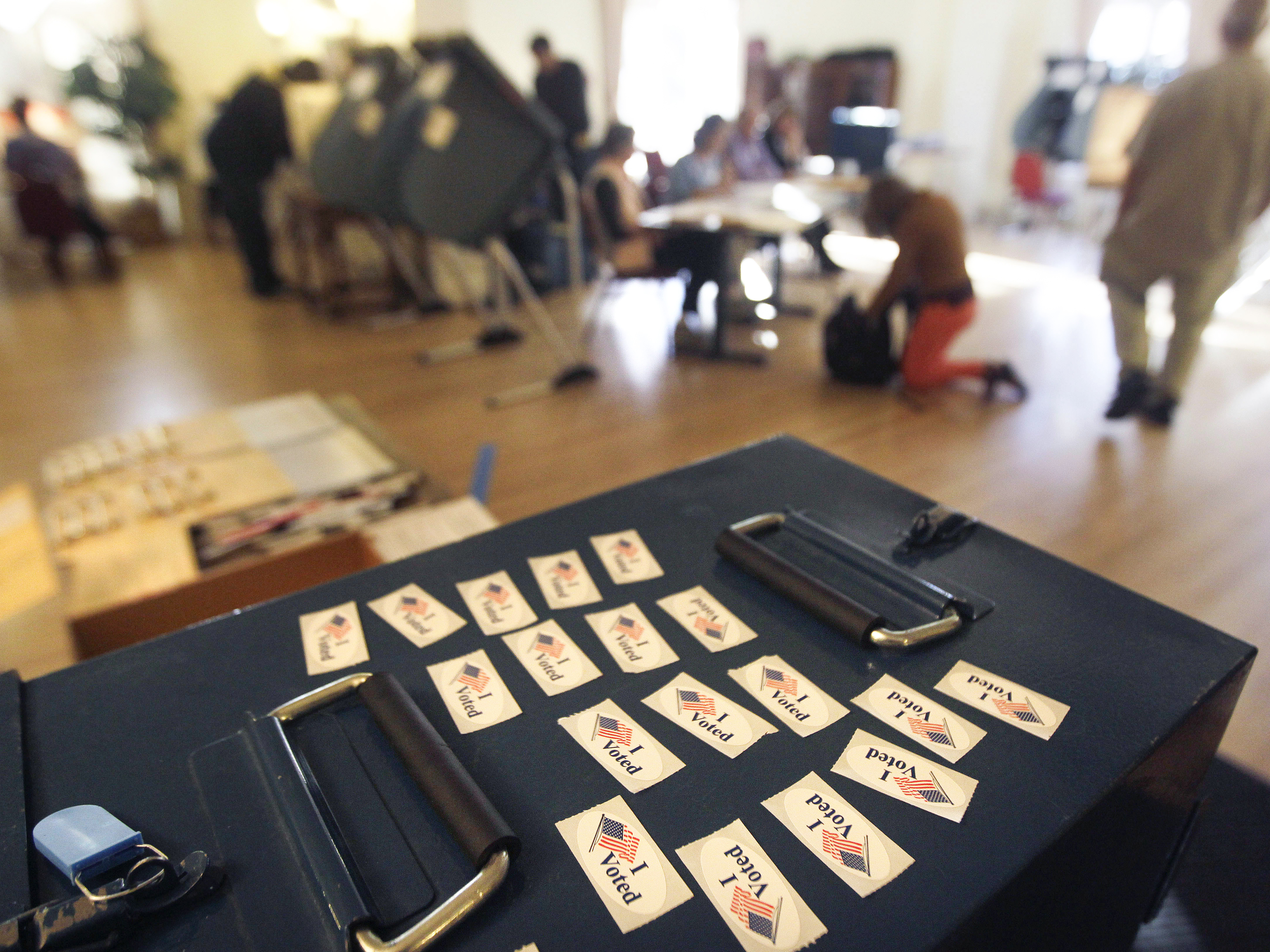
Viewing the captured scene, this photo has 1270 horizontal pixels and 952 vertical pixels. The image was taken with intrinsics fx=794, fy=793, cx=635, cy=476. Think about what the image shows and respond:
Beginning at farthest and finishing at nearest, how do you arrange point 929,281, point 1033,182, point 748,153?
point 1033,182 → point 748,153 → point 929,281

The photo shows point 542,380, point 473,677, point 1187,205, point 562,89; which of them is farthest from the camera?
point 562,89

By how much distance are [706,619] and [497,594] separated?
222mm

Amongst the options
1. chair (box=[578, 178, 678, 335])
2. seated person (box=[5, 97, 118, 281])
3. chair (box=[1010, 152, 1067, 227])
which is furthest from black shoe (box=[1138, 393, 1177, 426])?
seated person (box=[5, 97, 118, 281])

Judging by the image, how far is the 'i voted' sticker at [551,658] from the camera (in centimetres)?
71

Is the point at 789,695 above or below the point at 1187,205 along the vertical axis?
below

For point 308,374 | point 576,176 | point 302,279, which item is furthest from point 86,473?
point 576,176

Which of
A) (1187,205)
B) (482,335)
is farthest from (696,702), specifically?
(482,335)

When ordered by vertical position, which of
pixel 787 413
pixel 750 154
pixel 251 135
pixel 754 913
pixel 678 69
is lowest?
pixel 787 413

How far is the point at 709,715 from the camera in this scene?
68 centimetres

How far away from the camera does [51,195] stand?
610 centimetres

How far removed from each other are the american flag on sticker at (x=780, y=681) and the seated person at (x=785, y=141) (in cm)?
631

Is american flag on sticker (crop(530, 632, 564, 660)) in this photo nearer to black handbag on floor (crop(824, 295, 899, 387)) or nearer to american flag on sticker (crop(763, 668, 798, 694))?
american flag on sticker (crop(763, 668, 798, 694))

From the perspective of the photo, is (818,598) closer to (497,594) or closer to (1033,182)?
(497,594)

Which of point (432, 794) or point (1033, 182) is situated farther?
point (1033, 182)
